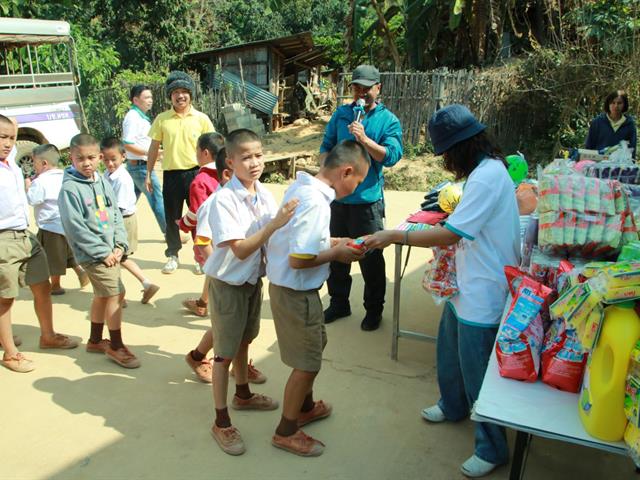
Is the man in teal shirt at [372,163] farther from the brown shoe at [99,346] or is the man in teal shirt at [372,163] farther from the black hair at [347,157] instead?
the brown shoe at [99,346]

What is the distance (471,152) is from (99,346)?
2900 mm

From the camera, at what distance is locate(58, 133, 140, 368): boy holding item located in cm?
358

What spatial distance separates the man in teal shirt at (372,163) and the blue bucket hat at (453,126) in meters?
1.43

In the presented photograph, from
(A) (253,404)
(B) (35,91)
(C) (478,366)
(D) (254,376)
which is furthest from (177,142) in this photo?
(B) (35,91)

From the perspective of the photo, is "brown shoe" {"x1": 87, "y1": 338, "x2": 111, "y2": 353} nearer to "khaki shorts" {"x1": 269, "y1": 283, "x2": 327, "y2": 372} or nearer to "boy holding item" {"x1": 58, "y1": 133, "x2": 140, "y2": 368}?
"boy holding item" {"x1": 58, "y1": 133, "x2": 140, "y2": 368}

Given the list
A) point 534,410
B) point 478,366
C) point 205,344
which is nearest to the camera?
point 534,410

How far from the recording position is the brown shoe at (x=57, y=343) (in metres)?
3.99

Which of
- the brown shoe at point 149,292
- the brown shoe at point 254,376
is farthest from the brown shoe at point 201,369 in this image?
the brown shoe at point 149,292

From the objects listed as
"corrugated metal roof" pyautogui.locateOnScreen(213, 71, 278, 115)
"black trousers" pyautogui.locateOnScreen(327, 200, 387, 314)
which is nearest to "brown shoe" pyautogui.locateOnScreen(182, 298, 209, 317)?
"black trousers" pyautogui.locateOnScreen(327, 200, 387, 314)

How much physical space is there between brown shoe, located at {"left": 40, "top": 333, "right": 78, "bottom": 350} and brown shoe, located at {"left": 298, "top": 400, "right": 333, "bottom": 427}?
193 cm

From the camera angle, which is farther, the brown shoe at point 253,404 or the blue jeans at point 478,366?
the brown shoe at point 253,404

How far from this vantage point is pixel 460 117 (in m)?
2.44

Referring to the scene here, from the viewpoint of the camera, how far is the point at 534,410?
6.34 ft

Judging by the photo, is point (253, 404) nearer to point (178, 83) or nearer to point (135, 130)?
point (178, 83)
